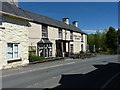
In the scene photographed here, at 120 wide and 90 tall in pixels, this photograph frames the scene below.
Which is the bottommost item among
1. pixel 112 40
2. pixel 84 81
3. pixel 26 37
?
pixel 84 81

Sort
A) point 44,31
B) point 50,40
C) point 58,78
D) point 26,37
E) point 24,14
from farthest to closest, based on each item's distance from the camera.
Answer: point 50,40, point 44,31, point 24,14, point 26,37, point 58,78

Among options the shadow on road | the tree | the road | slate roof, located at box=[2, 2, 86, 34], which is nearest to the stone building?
slate roof, located at box=[2, 2, 86, 34]

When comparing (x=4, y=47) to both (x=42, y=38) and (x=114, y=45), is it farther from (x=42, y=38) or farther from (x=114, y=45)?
(x=114, y=45)

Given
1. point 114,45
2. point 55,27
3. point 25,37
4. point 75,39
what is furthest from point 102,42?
point 25,37

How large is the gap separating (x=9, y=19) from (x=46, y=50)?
29.5 feet

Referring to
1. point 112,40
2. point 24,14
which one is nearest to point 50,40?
point 24,14

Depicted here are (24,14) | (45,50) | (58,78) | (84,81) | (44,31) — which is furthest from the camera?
(44,31)

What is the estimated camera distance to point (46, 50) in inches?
862

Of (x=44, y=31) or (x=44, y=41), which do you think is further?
(x=44, y=31)

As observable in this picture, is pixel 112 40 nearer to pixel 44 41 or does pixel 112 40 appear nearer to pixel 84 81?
pixel 44 41

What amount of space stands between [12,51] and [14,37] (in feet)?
5.01

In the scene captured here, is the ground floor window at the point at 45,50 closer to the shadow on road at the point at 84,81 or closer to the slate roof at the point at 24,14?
the slate roof at the point at 24,14

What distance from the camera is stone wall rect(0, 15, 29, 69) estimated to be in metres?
13.4

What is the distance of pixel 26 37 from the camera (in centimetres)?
1645
